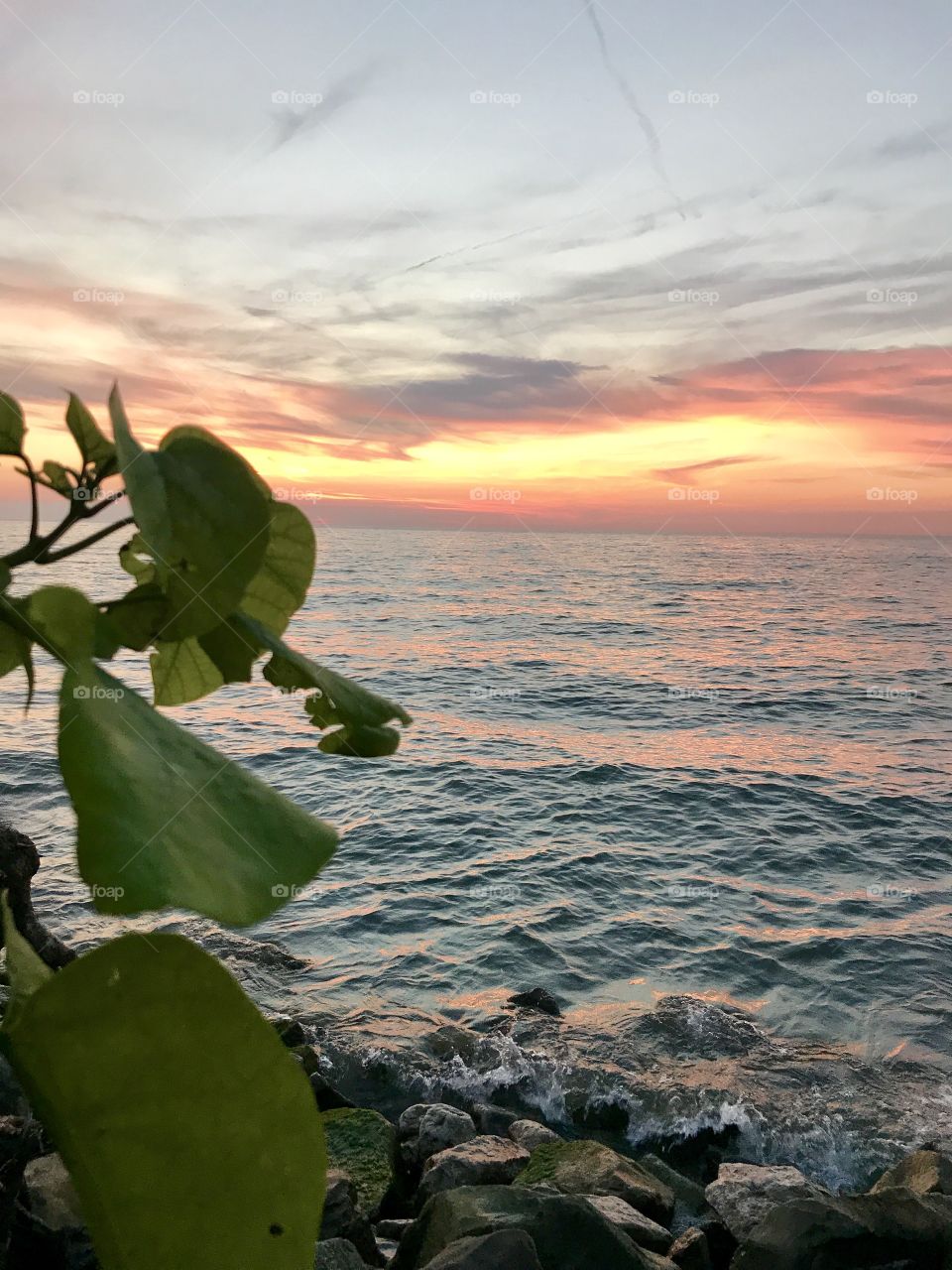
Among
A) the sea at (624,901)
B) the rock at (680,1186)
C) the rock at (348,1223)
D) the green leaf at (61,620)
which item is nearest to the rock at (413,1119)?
the sea at (624,901)

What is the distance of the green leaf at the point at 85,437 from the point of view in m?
0.60

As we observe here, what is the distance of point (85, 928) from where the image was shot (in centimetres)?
1106

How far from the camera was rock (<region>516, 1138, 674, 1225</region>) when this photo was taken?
22.1ft

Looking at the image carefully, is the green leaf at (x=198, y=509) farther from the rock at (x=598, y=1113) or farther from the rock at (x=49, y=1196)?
the rock at (x=598, y=1113)

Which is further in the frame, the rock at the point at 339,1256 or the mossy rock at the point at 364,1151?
the mossy rock at the point at 364,1151

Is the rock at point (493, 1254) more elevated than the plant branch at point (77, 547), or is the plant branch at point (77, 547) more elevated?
the plant branch at point (77, 547)

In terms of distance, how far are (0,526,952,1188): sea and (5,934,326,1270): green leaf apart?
6 cm

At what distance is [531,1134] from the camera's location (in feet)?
25.5

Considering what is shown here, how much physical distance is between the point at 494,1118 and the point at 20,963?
8769 mm

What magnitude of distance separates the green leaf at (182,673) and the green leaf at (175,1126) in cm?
33

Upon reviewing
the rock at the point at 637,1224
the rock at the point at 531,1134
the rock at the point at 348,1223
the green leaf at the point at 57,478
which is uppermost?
the green leaf at the point at 57,478

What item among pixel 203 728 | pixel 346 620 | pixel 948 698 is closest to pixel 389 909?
pixel 203 728

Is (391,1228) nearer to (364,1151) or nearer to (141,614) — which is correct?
(364,1151)

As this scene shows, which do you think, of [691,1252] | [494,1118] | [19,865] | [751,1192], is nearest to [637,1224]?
[691,1252]
